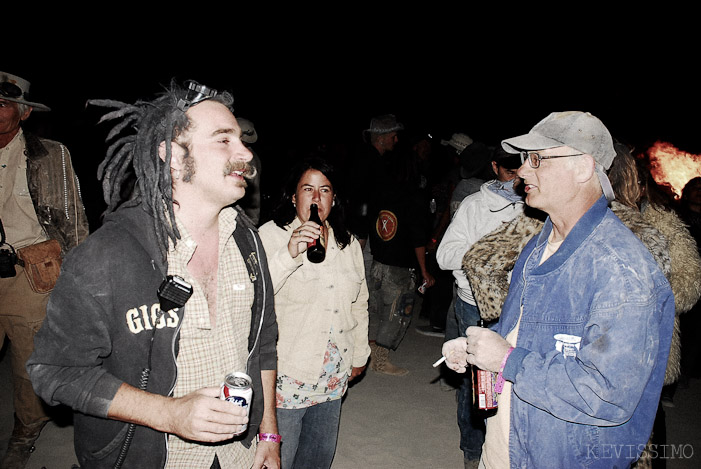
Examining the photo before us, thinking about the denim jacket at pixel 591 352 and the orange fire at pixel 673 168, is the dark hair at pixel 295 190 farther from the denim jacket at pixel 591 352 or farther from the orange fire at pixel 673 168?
the orange fire at pixel 673 168

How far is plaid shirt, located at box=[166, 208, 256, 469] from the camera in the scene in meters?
1.87

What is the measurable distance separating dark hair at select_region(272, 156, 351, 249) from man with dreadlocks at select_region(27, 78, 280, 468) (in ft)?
2.71

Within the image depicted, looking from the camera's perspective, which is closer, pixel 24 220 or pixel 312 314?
pixel 312 314

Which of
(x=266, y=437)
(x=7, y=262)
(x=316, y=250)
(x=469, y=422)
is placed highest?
(x=316, y=250)

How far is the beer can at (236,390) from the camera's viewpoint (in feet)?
5.37

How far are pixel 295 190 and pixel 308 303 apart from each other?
86cm

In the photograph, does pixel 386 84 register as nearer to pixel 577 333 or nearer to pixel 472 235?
pixel 472 235

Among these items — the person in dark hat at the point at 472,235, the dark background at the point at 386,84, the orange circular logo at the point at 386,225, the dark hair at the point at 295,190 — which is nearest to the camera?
the dark hair at the point at 295,190

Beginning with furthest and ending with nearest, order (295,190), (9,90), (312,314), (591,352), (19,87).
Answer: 1. (19,87)
2. (9,90)
3. (295,190)
4. (312,314)
5. (591,352)

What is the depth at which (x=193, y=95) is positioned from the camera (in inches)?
83.3

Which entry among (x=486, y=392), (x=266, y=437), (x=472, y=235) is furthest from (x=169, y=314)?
(x=472, y=235)

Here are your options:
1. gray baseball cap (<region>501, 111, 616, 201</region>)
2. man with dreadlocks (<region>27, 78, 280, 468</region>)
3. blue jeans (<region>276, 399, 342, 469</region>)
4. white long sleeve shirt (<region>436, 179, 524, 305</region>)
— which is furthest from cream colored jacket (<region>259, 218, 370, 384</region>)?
gray baseball cap (<region>501, 111, 616, 201</region>)

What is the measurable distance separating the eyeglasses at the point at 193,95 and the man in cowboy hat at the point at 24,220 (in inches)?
88.4

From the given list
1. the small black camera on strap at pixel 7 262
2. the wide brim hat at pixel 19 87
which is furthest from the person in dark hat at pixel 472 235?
the wide brim hat at pixel 19 87
